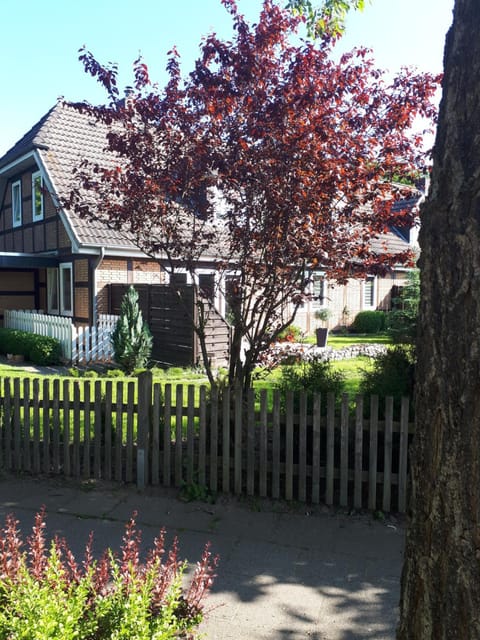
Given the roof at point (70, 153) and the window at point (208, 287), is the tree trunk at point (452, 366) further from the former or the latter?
the roof at point (70, 153)

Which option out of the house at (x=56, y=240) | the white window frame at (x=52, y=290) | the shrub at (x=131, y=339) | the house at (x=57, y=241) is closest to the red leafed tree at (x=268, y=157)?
the shrub at (x=131, y=339)

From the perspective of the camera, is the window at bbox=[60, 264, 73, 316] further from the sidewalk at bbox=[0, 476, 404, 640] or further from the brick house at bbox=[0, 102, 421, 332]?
the sidewalk at bbox=[0, 476, 404, 640]

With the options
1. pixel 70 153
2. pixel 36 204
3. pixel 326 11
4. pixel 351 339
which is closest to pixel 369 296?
pixel 351 339

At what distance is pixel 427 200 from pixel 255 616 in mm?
2571

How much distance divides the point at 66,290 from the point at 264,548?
13.9 meters

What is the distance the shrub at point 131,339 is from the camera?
1224 cm

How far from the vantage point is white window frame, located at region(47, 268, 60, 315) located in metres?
17.2

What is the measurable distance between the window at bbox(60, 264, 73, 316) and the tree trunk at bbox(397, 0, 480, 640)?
1526 centimetres

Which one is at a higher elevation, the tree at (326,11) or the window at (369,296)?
the tree at (326,11)

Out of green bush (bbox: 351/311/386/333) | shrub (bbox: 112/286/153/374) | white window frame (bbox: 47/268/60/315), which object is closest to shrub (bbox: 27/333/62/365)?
shrub (bbox: 112/286/153/374)

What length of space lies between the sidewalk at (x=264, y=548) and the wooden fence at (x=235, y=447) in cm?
18

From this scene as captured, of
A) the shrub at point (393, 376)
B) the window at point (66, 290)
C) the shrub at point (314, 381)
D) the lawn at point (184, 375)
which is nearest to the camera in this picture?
the shrub at point (393, 376)

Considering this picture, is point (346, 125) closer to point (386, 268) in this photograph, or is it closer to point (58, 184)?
point (386, 268)

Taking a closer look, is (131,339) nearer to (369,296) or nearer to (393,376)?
(393,376)
